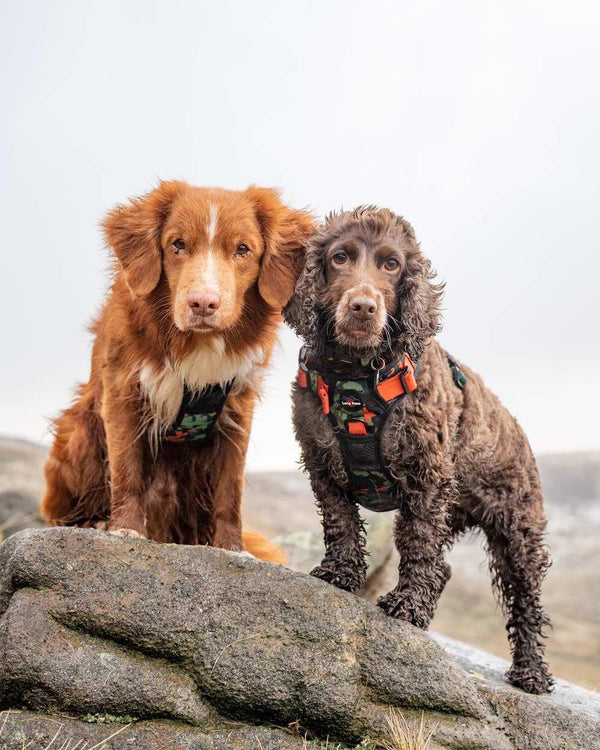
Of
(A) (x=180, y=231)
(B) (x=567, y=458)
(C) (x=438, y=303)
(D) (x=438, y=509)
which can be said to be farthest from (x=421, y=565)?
(B) (x=567, y=458)

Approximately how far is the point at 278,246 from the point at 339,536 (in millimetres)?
1754

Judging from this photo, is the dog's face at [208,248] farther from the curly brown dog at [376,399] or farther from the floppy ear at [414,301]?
the floppy ear at [414,301]

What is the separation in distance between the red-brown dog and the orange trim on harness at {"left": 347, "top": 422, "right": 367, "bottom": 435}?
0.87 meters

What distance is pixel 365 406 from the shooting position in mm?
4695

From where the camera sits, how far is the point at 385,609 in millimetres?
4801

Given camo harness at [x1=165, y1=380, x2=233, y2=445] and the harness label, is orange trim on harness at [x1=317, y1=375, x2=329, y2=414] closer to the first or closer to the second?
the harness label

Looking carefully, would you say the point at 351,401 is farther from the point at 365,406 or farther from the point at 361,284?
the point at 361,284

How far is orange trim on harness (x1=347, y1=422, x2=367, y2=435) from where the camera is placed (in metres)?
4.72

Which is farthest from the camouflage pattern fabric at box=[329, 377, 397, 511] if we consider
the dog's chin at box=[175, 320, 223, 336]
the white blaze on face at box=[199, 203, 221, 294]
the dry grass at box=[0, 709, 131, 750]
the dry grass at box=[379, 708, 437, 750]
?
the dry grass at box=[0, 709, 131, 750]

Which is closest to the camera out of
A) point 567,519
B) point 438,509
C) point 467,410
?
point 438,509

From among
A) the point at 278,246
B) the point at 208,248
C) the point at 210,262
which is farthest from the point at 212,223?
the point at 278,246

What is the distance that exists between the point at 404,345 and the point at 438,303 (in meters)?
0.35

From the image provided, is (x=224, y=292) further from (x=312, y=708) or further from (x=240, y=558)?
(x=312, y=708)

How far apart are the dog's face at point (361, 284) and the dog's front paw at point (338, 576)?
1.34 meters
